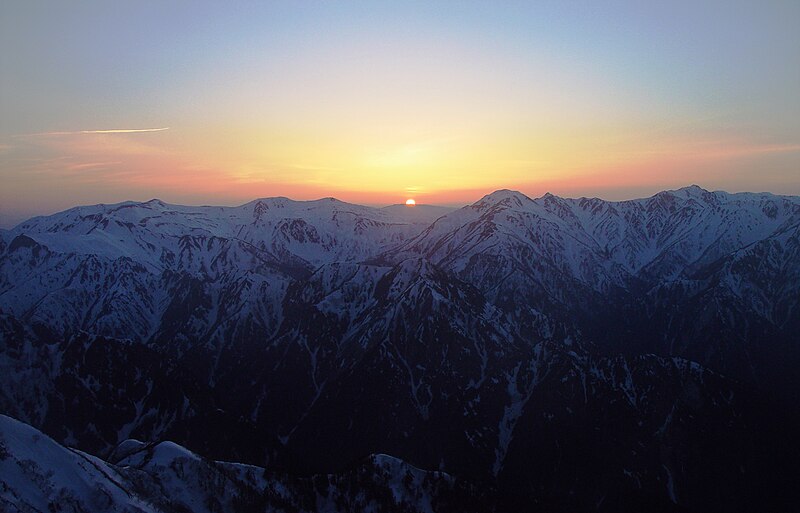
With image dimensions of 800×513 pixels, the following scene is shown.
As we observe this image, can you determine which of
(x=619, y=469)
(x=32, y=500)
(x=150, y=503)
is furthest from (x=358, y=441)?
(x=32, y=500)

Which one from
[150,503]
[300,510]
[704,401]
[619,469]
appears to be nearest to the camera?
[150,503]

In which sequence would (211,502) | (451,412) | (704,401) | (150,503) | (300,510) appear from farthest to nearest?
(451,412)
(704,401)
(300,510)
(211,502)
(150,503)

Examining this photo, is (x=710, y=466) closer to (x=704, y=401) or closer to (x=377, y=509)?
(x=704, y=401)

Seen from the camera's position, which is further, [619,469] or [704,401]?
[704,401]

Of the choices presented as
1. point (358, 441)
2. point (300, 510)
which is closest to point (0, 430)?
point (300, 510)

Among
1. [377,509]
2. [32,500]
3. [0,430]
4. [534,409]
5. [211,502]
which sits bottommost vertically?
[534,409]

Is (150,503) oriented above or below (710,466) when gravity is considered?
above

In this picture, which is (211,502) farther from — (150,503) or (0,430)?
(0,430)

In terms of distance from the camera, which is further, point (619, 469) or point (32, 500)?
point (619, 469)

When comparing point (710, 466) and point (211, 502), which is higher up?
point (211, 502)
